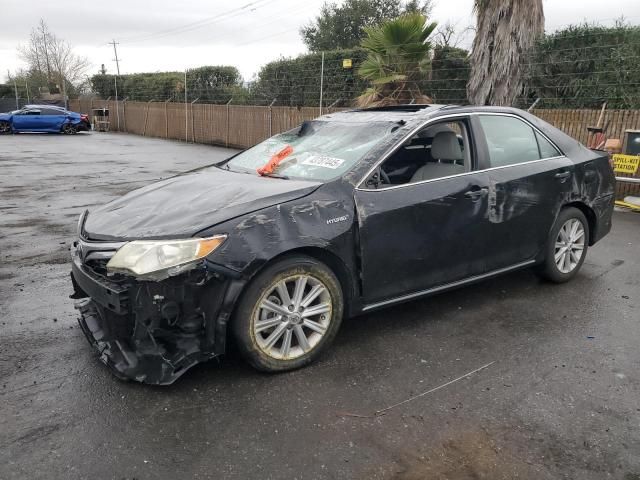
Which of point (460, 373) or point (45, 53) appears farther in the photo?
point (45, 53)

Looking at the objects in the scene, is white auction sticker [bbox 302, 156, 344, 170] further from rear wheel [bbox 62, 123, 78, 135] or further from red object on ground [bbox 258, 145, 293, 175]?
rear wheel [bbox 62, 123, 78, 135]

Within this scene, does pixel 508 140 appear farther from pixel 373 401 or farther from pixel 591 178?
pixel 373 401

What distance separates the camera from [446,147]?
4.39 meters

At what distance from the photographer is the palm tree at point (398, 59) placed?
1173cm

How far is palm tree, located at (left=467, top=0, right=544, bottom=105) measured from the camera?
33.3ft

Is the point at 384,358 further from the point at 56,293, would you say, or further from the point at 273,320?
the point at 56,293

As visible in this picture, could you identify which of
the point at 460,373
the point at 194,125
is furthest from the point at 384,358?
the point at 194,125

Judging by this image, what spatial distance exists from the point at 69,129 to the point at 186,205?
27583 millimetres

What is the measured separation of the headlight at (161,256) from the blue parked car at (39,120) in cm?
2767

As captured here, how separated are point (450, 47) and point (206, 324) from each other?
11879 mm

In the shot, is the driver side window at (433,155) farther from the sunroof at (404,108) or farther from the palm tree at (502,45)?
the palm tree at (502,45)

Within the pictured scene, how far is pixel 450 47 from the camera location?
1323 cm

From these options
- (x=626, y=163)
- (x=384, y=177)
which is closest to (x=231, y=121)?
(x=626, y=163)

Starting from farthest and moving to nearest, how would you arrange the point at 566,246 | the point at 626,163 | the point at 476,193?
the point at 626,163 → the point at 566,246 → the point at 476,193
